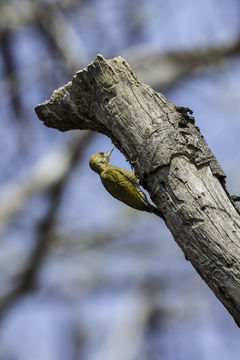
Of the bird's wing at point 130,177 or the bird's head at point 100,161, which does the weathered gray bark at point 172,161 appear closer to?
the bird's wing at point 130,177

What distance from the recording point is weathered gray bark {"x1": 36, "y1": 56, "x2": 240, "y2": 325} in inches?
96.5

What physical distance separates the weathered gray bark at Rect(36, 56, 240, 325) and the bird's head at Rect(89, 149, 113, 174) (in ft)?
3.99

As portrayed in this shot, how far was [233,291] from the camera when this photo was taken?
238 centimetres

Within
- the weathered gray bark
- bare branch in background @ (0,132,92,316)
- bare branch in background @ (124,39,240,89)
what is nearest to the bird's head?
the weathered gray bark

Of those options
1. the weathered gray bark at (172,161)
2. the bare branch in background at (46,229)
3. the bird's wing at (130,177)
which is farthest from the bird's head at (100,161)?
the bare branch in background at (46,229)

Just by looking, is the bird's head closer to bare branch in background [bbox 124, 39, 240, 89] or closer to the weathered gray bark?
the weathered gray bark

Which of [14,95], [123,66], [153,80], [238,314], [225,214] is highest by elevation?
[153,80]

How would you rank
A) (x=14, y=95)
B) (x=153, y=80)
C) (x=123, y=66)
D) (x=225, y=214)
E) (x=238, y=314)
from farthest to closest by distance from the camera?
(x=14, y=95) → (x=153, y=80) → (x=123, y=66) → (x=225, y=214) → (x=238, y=314)

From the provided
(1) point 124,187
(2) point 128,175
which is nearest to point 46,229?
(2) point 128,175

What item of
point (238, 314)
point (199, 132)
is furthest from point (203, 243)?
point (199, 132)

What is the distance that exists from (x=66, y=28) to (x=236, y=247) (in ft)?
25.6

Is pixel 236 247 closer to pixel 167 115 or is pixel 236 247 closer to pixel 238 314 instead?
pixel 238 314

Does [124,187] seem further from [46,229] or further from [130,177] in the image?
[46,229]

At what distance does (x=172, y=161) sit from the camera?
2.66m
